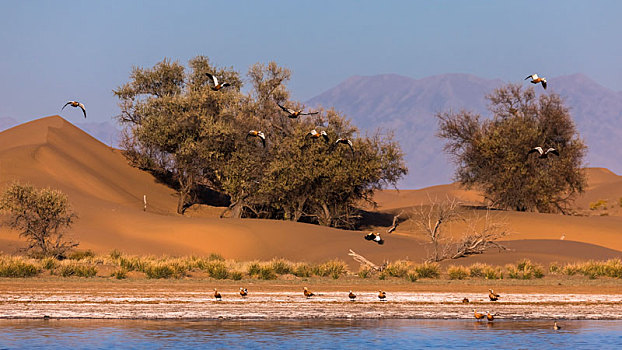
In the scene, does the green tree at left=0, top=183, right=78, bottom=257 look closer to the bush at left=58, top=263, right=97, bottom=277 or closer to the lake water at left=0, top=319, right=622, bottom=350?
the bush at left=58, top=263, right=97, bottom=277

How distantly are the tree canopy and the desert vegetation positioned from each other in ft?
49.9

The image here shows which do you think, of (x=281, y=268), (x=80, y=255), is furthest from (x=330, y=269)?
(x=80, y=255)

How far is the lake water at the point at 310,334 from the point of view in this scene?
57.8 ft

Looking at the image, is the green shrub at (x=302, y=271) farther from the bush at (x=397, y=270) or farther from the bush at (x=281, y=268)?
the bush at (x=397, y=270)

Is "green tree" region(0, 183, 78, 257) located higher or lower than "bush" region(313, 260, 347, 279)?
higher

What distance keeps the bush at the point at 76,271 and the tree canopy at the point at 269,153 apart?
701 inches

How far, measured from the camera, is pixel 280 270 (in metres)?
36.0

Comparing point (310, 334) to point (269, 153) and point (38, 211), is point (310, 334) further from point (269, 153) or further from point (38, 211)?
point (269, 153)

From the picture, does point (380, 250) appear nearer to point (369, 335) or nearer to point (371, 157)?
point (371, 157)

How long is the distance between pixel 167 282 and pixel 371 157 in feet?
84.9

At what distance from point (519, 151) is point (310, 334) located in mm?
42075

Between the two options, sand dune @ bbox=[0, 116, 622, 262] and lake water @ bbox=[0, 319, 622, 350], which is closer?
lake water @ bbox=[0, 319, 622, 350]

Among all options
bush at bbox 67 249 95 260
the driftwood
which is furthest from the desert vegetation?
bush at bbox 67 249 95 260

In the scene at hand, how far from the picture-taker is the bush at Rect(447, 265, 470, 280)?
113ft
